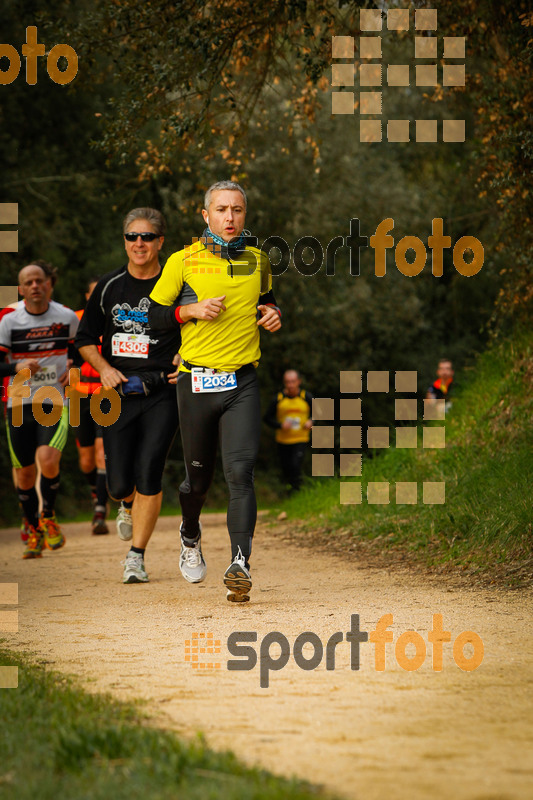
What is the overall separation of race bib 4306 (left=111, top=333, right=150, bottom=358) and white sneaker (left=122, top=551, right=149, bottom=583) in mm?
1472

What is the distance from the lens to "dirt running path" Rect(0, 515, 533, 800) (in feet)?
10.2

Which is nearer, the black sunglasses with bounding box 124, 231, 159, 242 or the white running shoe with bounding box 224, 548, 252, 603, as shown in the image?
the white running shoe with bounding box 224, 548, 252, 603

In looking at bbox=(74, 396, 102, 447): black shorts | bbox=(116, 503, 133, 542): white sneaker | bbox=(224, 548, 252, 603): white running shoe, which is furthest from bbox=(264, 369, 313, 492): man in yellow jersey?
bbox=(224, 548, 252, 603): white running shoe

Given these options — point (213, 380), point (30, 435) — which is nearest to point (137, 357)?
point (213, 380)

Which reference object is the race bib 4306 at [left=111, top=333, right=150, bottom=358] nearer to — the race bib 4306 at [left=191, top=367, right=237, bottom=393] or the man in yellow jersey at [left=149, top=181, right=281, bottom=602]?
the man in yellow jersey at [left=149, top=181, right=281, bottom=602]

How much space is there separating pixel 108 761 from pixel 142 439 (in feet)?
14.8

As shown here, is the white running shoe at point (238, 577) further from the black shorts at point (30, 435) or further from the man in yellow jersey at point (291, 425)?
the man in yellow jersey at point (291, 425)

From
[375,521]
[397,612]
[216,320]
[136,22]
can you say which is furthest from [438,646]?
[136,22]

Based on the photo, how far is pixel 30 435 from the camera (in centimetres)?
965

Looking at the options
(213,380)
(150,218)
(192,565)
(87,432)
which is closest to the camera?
(213,380)

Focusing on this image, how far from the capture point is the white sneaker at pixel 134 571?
7.71 m

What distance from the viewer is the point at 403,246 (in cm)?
2252

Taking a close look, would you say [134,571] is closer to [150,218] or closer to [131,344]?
[131,344]

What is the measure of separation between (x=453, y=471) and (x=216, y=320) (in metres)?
4.31
